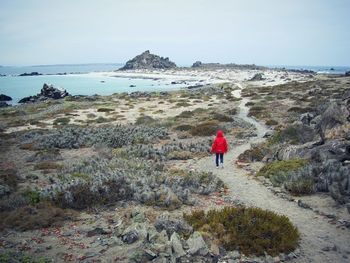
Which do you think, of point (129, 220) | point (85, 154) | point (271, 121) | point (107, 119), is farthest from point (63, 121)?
point (129, 220)

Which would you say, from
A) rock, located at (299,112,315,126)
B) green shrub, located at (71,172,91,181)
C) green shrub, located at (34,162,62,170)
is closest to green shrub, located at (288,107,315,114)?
rock, located at (299,112,315,126)

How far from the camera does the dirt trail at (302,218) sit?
31.7 feet

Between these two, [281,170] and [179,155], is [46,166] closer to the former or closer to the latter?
[179,155]

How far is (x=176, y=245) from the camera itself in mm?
9438

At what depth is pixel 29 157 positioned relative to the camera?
22250 mm

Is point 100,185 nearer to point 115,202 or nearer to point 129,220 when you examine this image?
point 115,202

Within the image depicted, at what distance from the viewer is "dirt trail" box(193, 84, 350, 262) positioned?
9.67 meters

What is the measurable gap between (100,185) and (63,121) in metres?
29.7

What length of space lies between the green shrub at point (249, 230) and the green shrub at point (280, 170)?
5074mm

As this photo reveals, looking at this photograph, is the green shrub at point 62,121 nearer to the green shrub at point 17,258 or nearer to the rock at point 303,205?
the green shrub at point 17,258

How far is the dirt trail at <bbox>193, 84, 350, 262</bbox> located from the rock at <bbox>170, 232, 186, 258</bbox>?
10.7ft

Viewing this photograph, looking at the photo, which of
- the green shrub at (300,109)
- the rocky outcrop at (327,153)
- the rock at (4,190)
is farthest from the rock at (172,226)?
the green shrub at (300,109)

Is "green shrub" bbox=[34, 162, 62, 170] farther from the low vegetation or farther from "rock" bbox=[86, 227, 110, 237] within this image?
the low vegetation

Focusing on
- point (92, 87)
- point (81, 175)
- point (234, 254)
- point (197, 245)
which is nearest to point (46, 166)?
point (81, 175)
